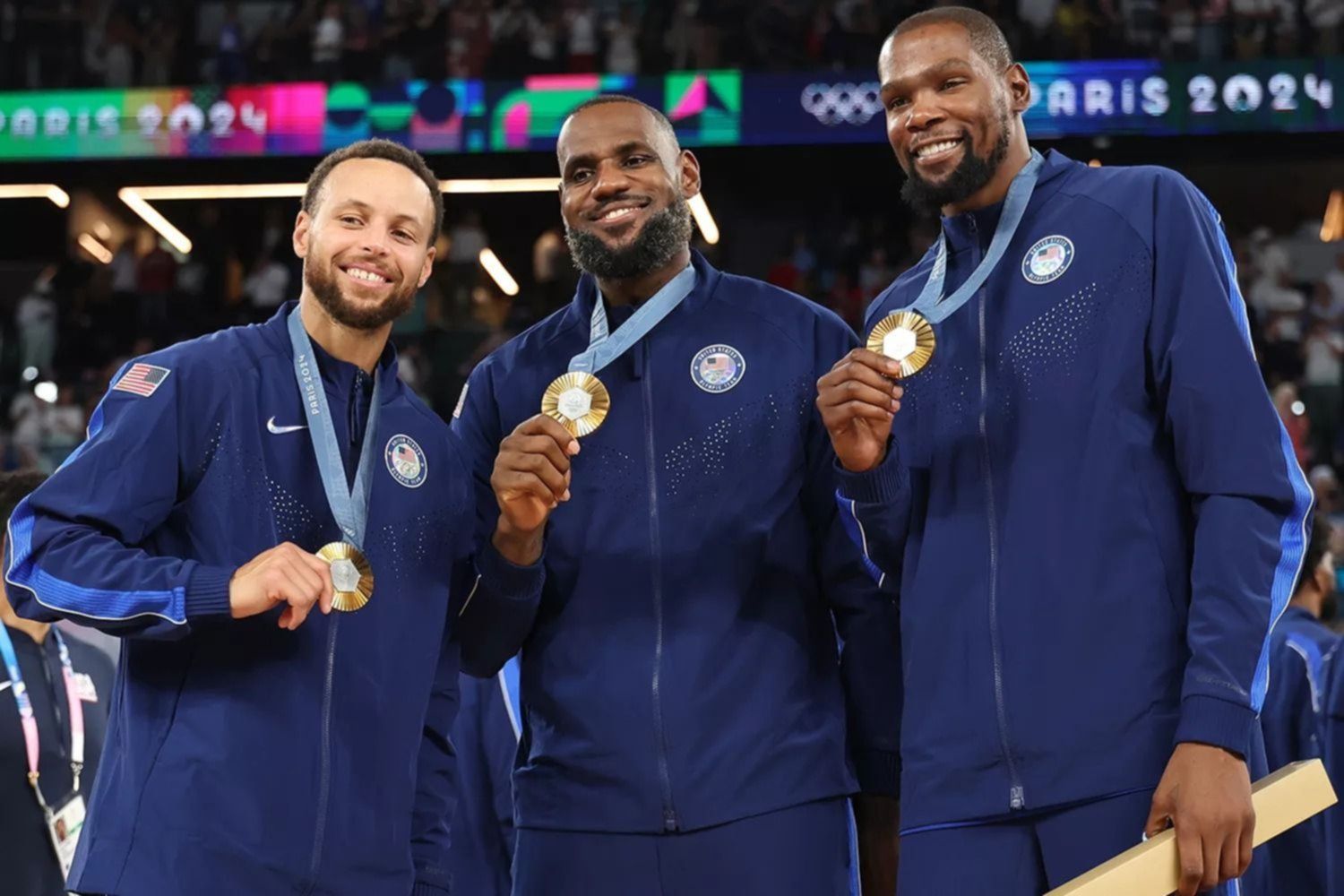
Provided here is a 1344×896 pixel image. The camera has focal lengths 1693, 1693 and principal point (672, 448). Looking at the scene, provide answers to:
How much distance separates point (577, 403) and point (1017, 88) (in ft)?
3.29

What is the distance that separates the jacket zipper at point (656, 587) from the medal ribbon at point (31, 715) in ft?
7.54

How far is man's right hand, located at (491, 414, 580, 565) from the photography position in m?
2.96

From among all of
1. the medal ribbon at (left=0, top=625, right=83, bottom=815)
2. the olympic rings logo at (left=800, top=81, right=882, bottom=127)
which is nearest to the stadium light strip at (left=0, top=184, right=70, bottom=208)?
the olympic rings logo at (left=800, top=81, right=882, bottom=127)

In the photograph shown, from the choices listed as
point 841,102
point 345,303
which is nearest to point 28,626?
point 345,303

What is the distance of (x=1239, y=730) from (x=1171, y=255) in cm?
78

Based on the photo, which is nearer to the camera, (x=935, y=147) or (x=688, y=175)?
(x=935, y=147)

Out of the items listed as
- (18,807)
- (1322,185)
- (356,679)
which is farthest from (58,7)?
(356,679)

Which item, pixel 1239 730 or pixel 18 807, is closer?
pixel 1239 730

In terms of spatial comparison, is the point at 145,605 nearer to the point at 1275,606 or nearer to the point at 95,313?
the point at 1275,606

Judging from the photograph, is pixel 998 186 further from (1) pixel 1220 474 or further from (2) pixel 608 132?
(2) pixel 608 132

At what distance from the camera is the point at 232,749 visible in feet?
9.10

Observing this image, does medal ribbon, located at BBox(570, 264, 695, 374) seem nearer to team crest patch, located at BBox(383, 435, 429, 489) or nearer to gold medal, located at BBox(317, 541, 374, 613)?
team crest patch, located at BBox(383, 435, 429, 489)

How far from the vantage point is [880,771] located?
3.33 m

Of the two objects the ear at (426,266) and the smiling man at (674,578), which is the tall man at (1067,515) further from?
the ear at (426,266)
